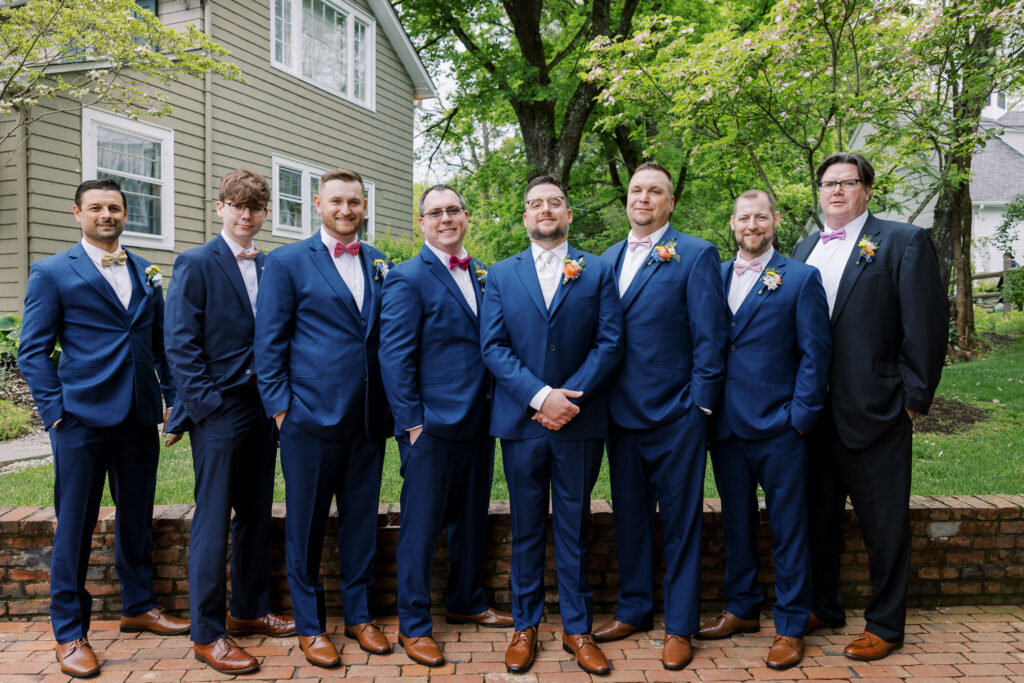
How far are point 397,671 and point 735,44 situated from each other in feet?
22.4

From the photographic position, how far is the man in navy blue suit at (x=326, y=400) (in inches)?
142

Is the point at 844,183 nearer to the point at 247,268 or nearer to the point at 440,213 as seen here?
the point at 440,213

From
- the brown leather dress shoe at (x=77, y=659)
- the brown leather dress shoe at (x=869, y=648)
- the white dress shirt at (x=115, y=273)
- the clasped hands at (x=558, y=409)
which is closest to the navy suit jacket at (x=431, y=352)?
the clasped hands at (x=558, y=409)

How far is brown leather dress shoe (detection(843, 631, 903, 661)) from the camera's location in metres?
3.59

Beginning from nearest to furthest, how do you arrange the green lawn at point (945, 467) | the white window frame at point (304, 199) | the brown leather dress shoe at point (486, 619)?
the brown leather dress shoe at point (486, 619)
the green lawn at point (945, 467)
the white window frame at point (304, 199)

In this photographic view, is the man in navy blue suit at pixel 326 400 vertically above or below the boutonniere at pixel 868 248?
below

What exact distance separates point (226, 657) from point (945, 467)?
5859 mm

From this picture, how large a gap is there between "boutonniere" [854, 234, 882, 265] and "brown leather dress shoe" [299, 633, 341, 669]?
3.26 metres

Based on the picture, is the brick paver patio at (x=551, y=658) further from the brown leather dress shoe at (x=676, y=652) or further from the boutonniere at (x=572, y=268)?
the boutonniere at (x=572, y=268)

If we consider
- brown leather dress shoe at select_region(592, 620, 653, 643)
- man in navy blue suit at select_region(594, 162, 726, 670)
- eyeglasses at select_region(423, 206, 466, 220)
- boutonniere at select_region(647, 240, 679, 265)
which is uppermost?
eyeglasses at select_region(423, 206, 466, 220)

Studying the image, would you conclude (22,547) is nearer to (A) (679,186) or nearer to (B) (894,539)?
(B) (894,539)

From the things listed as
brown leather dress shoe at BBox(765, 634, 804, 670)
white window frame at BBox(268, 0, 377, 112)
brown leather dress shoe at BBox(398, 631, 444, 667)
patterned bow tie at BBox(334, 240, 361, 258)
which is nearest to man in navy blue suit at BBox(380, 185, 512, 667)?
brown leather dress shoe at BBox(398, 631, 444, 667)

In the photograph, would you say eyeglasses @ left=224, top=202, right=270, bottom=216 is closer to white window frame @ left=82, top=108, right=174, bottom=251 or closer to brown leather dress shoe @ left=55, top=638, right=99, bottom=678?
brown leather dress shoe @ left=55, top=638, right=99, bottom=678

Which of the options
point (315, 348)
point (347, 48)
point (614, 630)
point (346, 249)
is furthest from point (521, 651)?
point (347, 48)
